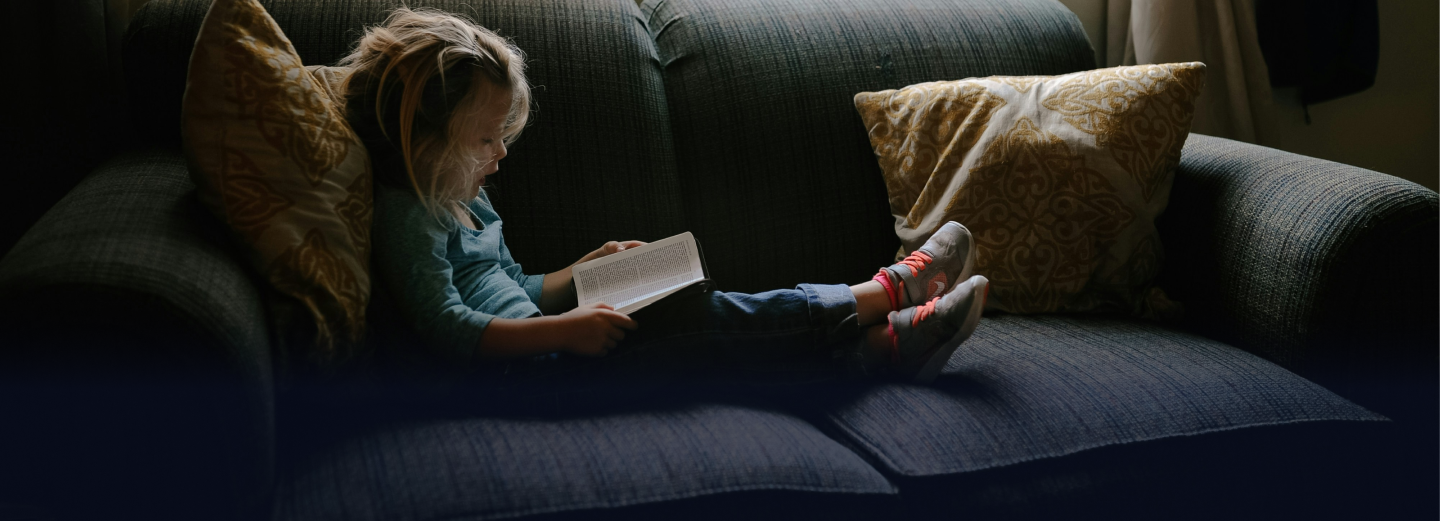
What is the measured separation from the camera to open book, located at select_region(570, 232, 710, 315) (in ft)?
3.91

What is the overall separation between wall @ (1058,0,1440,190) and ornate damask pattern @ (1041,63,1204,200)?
4.11 feet

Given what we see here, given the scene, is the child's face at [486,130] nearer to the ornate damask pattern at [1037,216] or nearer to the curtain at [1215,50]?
the ornate damask pattern at [1037,216]

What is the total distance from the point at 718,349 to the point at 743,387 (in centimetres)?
7

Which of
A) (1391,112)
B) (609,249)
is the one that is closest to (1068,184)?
(609,249)

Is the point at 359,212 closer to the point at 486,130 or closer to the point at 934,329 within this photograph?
the point at 486,130

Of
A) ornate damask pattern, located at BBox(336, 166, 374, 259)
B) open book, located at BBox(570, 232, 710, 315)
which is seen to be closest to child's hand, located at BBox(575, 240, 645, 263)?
open book, located at BBox(570, 232, 710, 315)

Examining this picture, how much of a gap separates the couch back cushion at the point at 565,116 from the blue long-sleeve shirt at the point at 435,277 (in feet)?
0.64

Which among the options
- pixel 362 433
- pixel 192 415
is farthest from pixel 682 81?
pixel 192 415

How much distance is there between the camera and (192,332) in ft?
2.57

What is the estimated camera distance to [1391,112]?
242 cm

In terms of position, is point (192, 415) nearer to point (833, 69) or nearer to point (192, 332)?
point (192, 332)

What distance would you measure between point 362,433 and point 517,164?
58cm

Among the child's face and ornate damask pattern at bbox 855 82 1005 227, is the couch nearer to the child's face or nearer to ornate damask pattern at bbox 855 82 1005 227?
ornate damask pattern at bbox 855 82 1005 227

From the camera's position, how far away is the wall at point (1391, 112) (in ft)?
7.73
